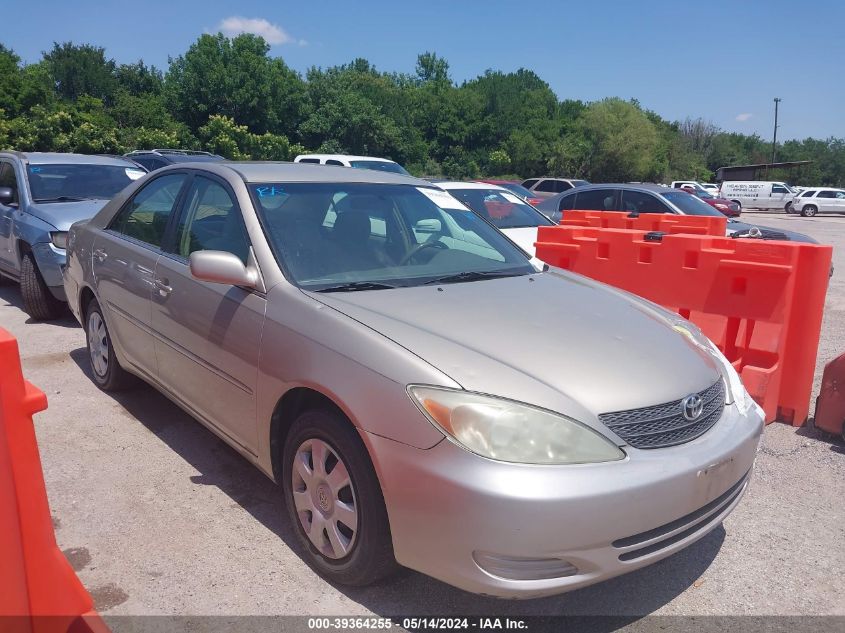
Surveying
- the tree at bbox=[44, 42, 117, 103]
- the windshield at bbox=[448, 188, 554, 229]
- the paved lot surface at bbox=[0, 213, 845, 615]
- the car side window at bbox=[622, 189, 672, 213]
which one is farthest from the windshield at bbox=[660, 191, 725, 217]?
the tree at bbox=[44, 42, 117, 103]

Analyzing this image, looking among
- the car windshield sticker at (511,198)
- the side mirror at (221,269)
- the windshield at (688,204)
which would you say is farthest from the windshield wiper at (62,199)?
the windshield at (688,204)

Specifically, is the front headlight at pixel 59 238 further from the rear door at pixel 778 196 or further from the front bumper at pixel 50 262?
the rear door at pixel 778 196

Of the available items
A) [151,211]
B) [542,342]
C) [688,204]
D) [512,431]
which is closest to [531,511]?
[512,431]

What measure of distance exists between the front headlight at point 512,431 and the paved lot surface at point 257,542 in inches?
31.6

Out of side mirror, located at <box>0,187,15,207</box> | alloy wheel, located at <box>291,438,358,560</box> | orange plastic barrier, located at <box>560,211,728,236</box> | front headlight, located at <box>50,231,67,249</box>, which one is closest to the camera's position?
alloy wheel, located at <box>291,438,358,560</box>

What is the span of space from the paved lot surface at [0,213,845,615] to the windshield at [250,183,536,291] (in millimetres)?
1263

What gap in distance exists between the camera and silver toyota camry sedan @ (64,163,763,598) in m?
2.33

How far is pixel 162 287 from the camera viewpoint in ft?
12.8

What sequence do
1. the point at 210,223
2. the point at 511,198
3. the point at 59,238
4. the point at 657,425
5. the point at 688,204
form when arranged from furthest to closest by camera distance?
the point at 688,204 → the point at 511,198 → the point at 59,238 → the point at 210,223 → the point at 657,425

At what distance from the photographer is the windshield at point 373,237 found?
3324mm

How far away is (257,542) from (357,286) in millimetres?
1255

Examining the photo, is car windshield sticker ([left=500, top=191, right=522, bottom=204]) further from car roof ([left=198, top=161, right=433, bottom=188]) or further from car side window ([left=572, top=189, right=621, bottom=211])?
car roof ([left=198, top=161, right=433, bottom=188])

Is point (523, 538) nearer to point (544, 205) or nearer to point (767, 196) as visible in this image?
point (544, 205)

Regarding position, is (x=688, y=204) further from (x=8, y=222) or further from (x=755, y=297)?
(x=8, y=222)
